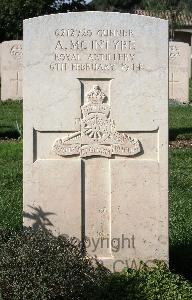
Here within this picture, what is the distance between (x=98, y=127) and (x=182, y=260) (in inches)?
53.6

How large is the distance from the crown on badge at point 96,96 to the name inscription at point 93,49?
14cm

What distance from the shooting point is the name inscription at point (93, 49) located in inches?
191

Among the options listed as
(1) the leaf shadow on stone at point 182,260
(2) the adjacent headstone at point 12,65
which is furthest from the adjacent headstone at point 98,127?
(2) the adjacent headstone at point 12,65

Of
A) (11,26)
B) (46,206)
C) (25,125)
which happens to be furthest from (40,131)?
(11,26)

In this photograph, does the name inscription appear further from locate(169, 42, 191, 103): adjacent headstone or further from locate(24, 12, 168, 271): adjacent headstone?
locate(169, 42, 191, 103): adjacent headstone

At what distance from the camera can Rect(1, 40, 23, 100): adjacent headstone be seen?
1636 cm

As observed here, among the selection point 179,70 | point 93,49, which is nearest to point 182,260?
point 93,49

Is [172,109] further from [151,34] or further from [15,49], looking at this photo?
[151,34]

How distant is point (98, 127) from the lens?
16.0 feet

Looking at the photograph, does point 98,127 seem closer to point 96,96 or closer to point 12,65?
point 96,96

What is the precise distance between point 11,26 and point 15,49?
1337 cm

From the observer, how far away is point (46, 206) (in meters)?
4.98

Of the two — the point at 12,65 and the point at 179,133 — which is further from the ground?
the point at 12,65

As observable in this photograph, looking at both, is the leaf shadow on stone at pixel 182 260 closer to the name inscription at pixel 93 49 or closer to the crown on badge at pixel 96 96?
the crown on badge at pixel 96 96
